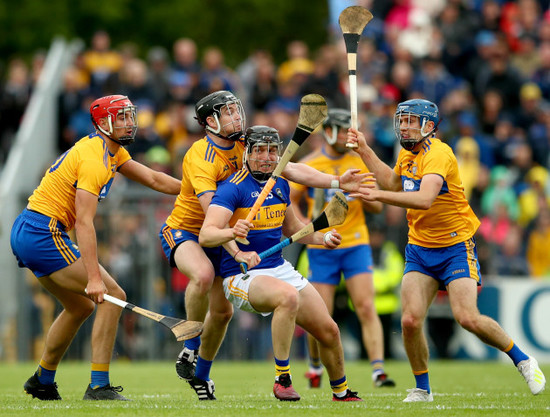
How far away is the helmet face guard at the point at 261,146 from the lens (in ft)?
29.5

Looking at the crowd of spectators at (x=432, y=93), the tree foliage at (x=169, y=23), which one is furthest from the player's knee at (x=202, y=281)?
the tree foliage at (x=169, y=23)

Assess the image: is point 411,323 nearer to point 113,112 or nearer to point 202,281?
point 202,281

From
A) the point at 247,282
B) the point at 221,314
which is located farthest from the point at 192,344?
the point at 247,282

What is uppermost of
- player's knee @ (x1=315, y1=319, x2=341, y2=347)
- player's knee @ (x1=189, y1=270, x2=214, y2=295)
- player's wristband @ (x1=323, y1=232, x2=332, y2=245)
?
player's wristband @ (x1=323, y1=232, x2=332, y2=245)

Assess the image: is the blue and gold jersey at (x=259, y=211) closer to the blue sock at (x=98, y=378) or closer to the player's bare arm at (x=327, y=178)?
→ the player's bare arm at (x=327, y=178)

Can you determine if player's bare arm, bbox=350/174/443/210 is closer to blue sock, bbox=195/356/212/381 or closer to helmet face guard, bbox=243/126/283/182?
helmet face guard, bbox=243/126/283/182

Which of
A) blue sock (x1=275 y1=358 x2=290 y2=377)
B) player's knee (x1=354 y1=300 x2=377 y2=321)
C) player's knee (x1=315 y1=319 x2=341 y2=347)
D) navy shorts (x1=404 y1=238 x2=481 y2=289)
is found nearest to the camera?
blue sock (x1=275 y1=358 x2=290 y2=377)

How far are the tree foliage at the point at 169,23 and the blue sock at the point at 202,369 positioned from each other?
19.7 meters

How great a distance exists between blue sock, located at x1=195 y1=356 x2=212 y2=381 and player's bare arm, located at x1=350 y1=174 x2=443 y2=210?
6.43 feet

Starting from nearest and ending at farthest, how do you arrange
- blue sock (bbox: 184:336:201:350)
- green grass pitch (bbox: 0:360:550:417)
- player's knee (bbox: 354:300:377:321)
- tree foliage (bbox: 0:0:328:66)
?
green grass pitch (bbox: 0:360:550:417)
blue sock (bbox: 184:336:201:350)
player's knee (bbox: 354:300:377:321)
tree foliage (bbox: 0:0:328:66)

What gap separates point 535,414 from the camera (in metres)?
8.12

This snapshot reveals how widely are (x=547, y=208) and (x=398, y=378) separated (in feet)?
17.8

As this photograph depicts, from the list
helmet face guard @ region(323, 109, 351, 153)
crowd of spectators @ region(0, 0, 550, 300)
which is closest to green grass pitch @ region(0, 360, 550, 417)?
helmet face guard @ region(323, 109, 351, 153)

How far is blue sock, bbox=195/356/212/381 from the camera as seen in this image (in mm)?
9570
